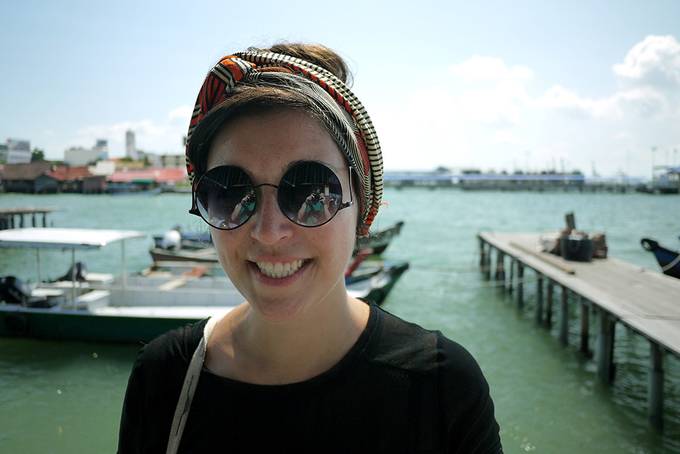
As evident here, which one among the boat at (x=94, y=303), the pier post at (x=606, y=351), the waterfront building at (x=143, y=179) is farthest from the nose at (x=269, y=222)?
the waterfront building at (x=143, y=179)

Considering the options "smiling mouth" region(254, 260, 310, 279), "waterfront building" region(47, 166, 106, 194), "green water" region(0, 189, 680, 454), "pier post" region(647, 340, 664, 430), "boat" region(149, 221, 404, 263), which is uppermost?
"waterfront building" region(47, 166, 106, 194)

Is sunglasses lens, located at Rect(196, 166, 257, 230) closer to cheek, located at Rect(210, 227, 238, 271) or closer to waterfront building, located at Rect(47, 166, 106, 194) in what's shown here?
cheek, located at Rect(210, 227, 238, 271)

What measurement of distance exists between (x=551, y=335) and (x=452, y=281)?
7.73 meters

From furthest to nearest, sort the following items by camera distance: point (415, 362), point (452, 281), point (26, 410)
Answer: point (452, 281)
point (26, 410)
point (415, 362)

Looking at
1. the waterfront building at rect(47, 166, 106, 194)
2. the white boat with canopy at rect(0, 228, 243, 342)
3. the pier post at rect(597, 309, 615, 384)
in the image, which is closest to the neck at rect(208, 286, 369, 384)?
the pier post at rect(597, 309, 615, 384)

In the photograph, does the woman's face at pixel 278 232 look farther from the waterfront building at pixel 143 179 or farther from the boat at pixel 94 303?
the waterfront building at pixel 143 179

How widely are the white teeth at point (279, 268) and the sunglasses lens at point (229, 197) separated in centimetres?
14

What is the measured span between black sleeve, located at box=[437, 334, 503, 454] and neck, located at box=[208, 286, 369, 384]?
29 cm

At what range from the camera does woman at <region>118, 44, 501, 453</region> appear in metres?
1.32

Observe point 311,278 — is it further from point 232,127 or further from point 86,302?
point 86,302

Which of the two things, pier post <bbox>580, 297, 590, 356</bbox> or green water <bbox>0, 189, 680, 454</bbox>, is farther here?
pier post <bbox>580, 297, 590, 356</bbox>

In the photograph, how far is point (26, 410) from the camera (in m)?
9.07

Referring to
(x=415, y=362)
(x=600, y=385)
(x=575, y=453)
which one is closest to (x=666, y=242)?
(x=600, y=385)

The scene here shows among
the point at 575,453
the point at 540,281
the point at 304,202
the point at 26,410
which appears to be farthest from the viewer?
the point at 540,281
